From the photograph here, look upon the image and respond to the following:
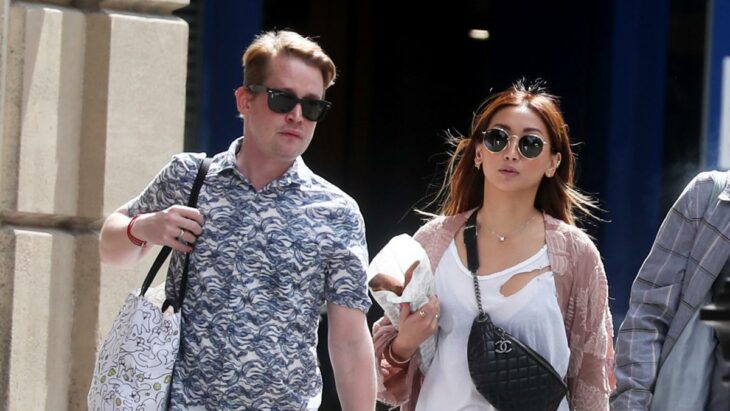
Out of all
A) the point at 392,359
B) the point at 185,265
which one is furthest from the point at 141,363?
the point at 392,359

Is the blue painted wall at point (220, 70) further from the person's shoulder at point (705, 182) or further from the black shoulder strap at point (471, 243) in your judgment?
the person's shoulder at point (705, 182)

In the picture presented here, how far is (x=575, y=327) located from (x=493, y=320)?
0.30 metres

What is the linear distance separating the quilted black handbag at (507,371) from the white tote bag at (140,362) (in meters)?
1.01

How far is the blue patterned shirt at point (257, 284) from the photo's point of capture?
13.4ft

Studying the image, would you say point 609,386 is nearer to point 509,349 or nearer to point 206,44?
point 509,349

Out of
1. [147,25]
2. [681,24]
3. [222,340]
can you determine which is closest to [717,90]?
[681,24]

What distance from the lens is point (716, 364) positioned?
4215 mm

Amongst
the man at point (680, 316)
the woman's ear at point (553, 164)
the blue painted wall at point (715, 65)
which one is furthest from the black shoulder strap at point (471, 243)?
the blue painted wall at point (715, 65)

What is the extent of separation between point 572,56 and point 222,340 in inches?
196

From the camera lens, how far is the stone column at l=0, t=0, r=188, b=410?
576 cm

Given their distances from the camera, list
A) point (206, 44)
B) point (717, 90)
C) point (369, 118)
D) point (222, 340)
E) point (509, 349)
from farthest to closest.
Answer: point (369, 118) < point (717, 90) < point (206, 44) < point (509, 349) < point (222, 340)

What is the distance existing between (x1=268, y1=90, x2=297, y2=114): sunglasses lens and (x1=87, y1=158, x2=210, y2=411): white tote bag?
621mm

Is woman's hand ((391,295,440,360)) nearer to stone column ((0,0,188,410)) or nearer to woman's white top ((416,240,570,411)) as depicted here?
woman's white top ((416,240,570,411))

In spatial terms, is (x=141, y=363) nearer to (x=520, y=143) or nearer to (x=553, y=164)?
(x=520, y=143)
